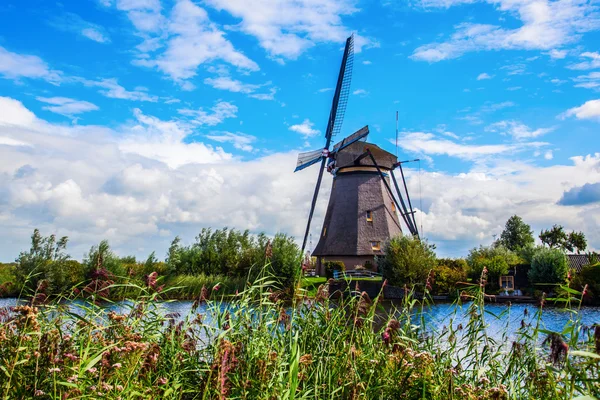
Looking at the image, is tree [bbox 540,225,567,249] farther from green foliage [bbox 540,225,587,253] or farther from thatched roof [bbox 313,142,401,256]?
thatched roof [bbox 313,142,401,256]

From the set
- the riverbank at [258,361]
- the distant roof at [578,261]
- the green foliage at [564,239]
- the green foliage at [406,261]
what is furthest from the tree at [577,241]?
the riverbank at [258,361]

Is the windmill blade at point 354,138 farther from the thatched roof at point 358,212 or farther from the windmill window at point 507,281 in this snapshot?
the windmill window at point 507,281

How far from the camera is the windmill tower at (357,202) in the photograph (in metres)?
30.6

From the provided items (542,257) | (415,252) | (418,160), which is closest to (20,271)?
(415,252)

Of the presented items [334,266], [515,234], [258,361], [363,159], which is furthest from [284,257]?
[515,234]

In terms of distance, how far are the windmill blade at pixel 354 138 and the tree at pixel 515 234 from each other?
2587 cm

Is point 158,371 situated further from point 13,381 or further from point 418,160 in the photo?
point 418,160

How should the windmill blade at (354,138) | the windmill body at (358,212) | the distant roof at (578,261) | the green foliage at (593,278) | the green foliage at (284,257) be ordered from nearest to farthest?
the green foliage at (593,278)
the green foliage at (284,257)
the windmill body at (358,212)
the windmill blade at (354,138)
the distant roof at (578,261)

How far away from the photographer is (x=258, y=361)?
307 cm

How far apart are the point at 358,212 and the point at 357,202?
0.62m

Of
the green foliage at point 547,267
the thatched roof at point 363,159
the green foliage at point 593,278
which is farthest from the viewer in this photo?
the thatched roof at point 363,159

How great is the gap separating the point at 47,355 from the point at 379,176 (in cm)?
2938

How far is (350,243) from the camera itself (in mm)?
30500

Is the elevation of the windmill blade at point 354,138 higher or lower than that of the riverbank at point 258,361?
higher
